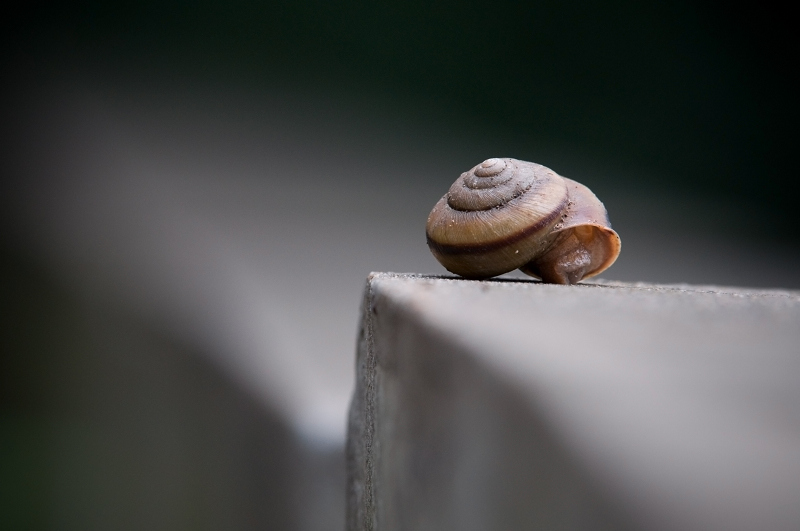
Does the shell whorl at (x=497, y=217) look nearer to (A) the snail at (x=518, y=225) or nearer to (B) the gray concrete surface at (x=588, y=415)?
(A) the snail at (x=518, y=225)

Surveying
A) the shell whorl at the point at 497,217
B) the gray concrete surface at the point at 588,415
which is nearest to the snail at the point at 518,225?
the shell whorl at the point at 497,217

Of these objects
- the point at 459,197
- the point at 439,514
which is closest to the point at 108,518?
the point at 459,197

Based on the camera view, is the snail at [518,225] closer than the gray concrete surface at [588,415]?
No

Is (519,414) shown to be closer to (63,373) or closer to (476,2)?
(63,373)

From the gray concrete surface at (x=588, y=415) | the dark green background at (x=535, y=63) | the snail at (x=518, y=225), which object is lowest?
the gray concrete surface at (x=588, y=415)

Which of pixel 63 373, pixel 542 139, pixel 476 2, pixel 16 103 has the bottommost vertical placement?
pixel 63 373
